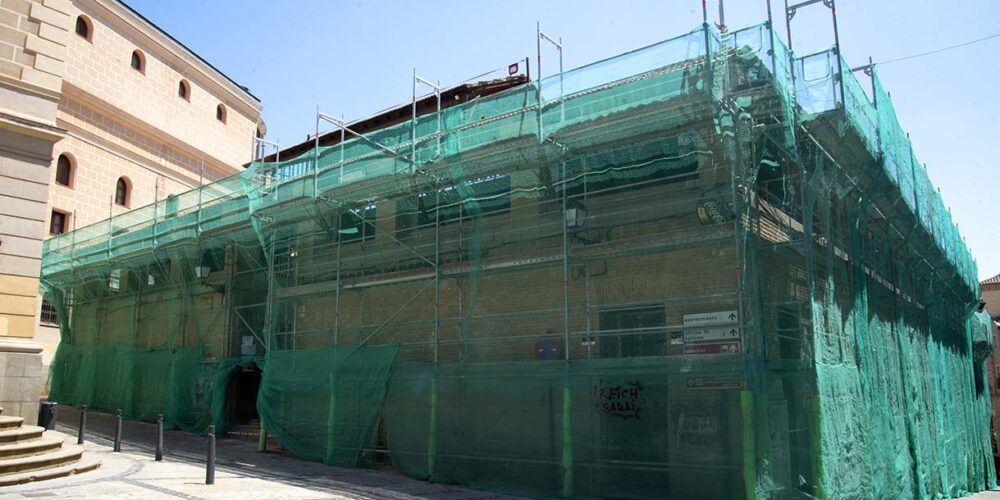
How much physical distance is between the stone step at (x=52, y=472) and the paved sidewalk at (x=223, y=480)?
12cm

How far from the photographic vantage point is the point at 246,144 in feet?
121

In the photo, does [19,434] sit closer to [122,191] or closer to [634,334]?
[634,334]

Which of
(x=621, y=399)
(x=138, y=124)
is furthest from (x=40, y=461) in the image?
(x=138, y=124)

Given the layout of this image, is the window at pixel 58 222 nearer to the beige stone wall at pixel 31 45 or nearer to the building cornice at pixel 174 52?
the building cornice at pixel 174 52

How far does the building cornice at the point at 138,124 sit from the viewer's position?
27.6 m

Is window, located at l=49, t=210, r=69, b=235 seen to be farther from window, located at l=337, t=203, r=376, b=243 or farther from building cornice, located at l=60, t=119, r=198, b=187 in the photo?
window, located at l=337, t=203, r=376, b=243

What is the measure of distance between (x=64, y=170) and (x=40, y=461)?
19489mm

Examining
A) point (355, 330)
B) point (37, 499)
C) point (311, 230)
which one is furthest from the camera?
point (311, 230)

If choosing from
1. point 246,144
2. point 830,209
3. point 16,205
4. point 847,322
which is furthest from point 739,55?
point 246,144

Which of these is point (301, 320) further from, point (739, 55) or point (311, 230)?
point (739, 55)

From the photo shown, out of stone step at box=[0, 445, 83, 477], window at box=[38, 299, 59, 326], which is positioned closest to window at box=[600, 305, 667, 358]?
stone step at box=[0, 445, 83, 477]

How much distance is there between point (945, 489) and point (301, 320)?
50.0 ft

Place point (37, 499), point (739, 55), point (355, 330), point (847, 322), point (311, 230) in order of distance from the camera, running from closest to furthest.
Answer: point (37, 499), point (739, 55), point (847, 322), point (355, 330), point (311, 230)

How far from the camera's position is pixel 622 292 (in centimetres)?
1228
